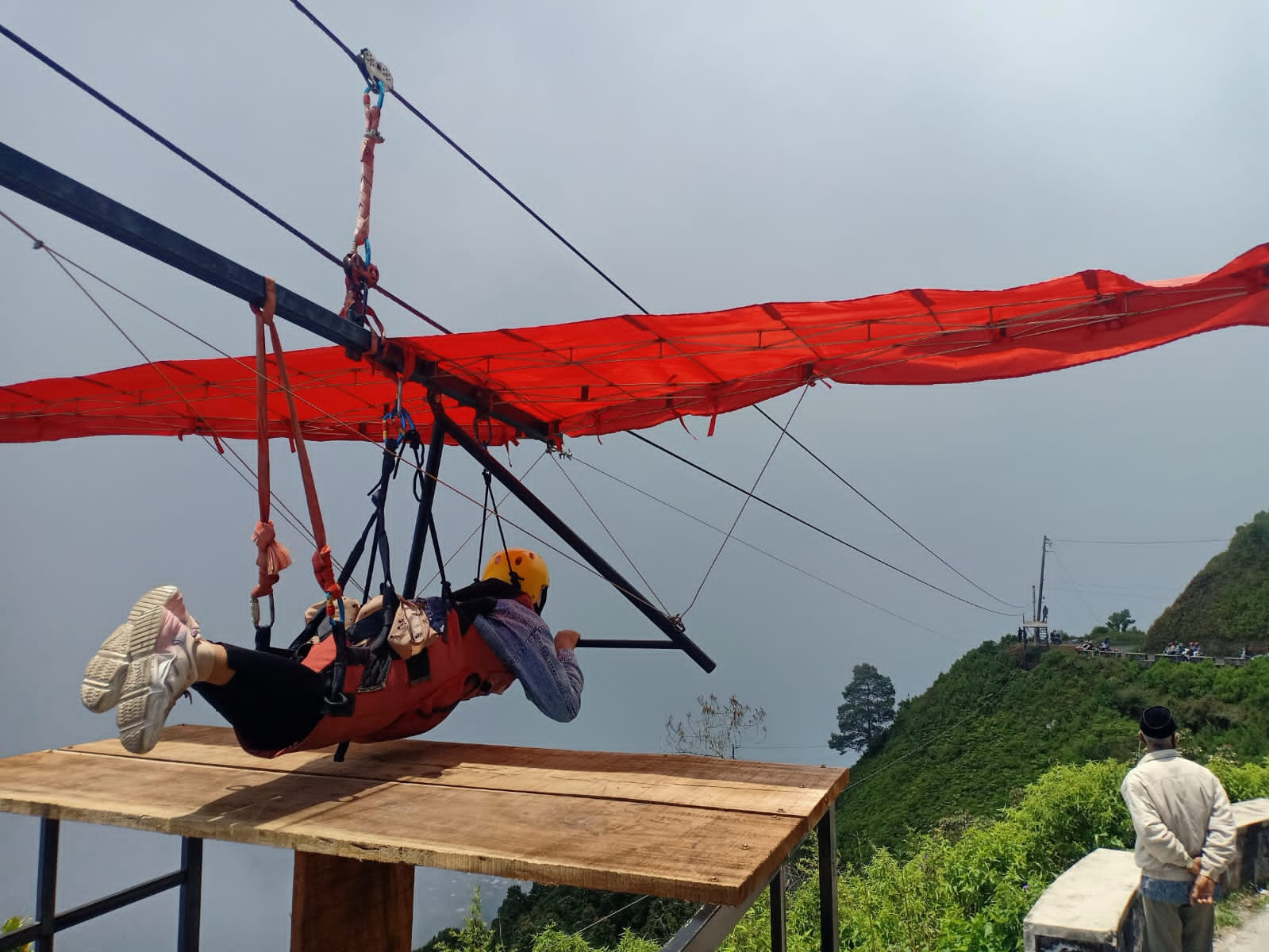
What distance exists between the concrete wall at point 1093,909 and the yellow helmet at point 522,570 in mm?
2767

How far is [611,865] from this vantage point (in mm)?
1394

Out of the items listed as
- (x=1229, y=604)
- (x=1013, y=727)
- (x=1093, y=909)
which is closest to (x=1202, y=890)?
→ (x=1093, y=909)

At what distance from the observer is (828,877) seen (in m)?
2.04

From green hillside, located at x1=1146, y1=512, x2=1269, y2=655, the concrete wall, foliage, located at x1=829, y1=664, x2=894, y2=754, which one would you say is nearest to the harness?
the concrete wall

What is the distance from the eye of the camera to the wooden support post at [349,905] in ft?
6.58

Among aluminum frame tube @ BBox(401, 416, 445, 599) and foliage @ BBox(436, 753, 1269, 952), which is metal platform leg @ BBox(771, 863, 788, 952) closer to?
aluminum frame tube @ BBox(401, 416, 445, 599)

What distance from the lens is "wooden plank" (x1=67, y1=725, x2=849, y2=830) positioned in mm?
1876

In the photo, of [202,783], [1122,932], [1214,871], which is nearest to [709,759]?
[202,783]

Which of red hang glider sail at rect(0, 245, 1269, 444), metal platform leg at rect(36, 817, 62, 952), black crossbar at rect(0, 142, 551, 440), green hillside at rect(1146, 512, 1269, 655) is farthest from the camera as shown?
Result: green hillside at rect(1146, 512, 1269, 655)

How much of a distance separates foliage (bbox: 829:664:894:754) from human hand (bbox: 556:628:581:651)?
42.8 metres

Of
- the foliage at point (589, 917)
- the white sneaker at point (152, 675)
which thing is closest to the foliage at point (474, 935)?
the foliage at point (589, 917)

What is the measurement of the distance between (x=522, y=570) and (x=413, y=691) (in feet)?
3.38

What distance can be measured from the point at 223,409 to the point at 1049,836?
6958 mm

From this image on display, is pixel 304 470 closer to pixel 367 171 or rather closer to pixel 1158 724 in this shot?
pixel 367 171
